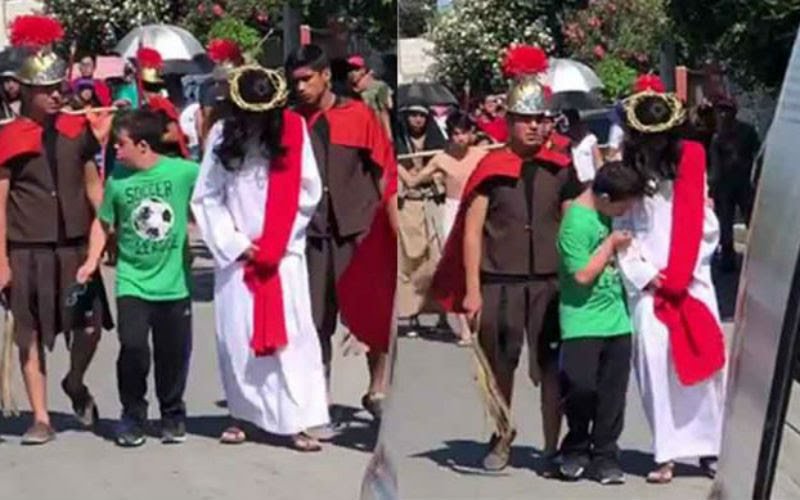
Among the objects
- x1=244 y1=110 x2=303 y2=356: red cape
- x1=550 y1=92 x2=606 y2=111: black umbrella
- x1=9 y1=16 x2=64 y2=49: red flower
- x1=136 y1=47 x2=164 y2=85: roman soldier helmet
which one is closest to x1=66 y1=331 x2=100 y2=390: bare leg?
x1=244 y1=110 x2=303 y2=356: red cape

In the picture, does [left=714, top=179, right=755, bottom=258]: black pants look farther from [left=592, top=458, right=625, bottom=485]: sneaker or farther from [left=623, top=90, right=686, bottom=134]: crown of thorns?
[left=592, top=458, right=625, bottom=485]: sneaker

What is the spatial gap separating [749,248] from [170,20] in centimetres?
158

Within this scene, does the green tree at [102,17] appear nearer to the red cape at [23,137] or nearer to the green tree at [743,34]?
the green tree at [743,34]

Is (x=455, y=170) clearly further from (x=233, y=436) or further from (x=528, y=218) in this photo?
(x=233, y=436)

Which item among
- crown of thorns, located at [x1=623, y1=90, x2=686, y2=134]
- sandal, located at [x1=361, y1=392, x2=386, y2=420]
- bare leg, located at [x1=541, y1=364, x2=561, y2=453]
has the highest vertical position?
crown of thorns, located at [x1=623, y1=90, x2=686, y2=134]

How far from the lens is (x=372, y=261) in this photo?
3.41m

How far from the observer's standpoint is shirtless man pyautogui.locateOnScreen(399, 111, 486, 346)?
2598mm

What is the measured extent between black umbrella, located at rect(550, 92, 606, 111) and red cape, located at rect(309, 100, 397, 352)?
0.60 metres

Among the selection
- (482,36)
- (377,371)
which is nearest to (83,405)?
(377,371)

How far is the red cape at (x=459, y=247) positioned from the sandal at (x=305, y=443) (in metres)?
1.74

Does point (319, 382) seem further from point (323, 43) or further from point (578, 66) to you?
point (578, 66)

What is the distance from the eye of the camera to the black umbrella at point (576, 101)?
242cm

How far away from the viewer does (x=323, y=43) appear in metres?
3.24

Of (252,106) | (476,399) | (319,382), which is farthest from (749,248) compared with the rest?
(319,382)
